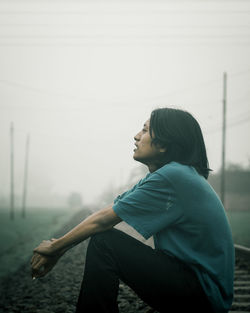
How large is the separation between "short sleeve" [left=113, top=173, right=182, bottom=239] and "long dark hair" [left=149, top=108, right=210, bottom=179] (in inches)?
9.9

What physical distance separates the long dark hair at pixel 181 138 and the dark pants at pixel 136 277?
0.56 m

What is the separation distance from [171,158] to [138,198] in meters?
0.37

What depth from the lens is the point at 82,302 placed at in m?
1.76

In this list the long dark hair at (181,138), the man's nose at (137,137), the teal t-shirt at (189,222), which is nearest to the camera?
the teal t-shirt at (189,222)

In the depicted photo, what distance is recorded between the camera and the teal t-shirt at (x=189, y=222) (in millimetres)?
1712

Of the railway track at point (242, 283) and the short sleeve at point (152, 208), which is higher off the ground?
the short sleeve at point (152, 208)

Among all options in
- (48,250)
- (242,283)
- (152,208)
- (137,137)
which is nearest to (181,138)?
(137,137)

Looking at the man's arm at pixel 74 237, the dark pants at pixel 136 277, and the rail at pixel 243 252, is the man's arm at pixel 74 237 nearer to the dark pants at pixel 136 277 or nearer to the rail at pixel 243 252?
the dark pants at pixel 136 277

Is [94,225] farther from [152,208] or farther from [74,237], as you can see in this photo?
[152,208]

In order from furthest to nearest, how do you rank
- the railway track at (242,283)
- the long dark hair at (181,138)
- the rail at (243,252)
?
the rail at (243,252), the railway track at (242,283), the long dark hair at (181,138)

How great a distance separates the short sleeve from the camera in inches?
68.9

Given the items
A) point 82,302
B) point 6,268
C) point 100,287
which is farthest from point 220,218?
point 6,268

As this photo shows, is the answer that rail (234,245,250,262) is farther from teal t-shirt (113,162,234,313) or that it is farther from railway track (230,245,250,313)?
teal t-shirt (113,162,234,313)

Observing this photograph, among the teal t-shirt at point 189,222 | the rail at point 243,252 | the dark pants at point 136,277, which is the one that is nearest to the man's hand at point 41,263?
the dark pants at point 136,277
